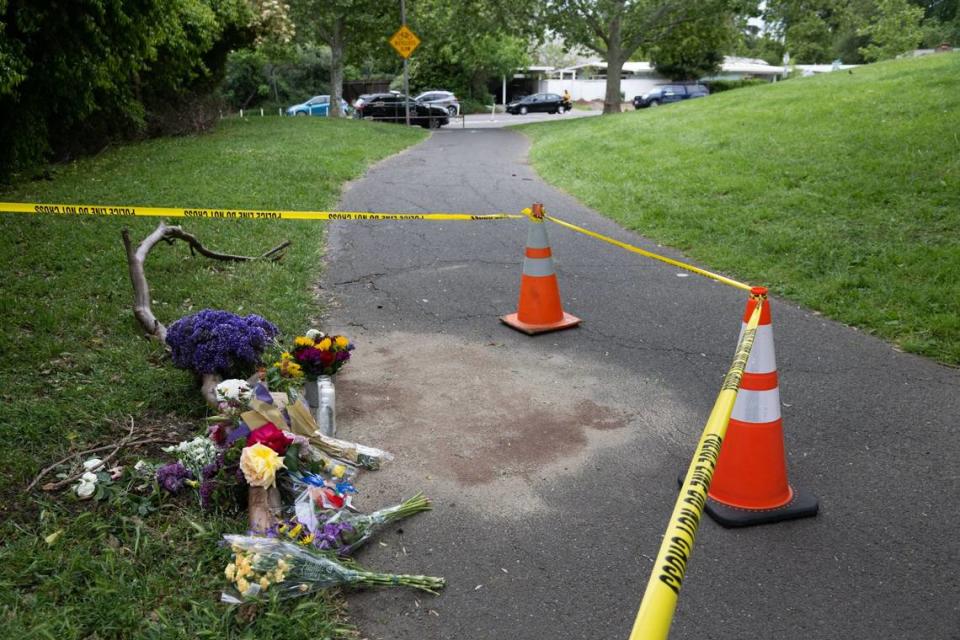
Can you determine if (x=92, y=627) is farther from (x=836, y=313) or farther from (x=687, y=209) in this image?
(x=687, y=209)

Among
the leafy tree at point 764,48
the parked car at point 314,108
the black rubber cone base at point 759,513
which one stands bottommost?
the black rubber cone base at point 759,513

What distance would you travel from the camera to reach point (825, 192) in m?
9.68

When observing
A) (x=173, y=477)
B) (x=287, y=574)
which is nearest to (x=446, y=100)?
(x=173, y=477)

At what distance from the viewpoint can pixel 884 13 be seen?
2024 inches

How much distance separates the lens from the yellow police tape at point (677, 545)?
183 centimetres

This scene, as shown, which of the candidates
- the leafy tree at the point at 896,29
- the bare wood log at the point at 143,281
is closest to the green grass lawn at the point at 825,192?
the bare wood log at the point at 143,281

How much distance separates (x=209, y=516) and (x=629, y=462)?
2.17 m

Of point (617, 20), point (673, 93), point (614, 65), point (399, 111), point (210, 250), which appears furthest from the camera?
point (673, 93)

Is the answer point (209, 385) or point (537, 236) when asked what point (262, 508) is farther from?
point (537, 236)

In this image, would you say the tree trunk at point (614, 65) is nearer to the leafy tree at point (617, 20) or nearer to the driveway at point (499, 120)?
the leafy tree at point (617, 20)

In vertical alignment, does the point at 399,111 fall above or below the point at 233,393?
above

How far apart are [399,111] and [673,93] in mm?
16559

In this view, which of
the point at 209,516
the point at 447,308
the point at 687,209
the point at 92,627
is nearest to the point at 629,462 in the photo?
the point at 209,516

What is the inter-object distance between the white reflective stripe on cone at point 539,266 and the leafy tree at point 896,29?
5179 cm
